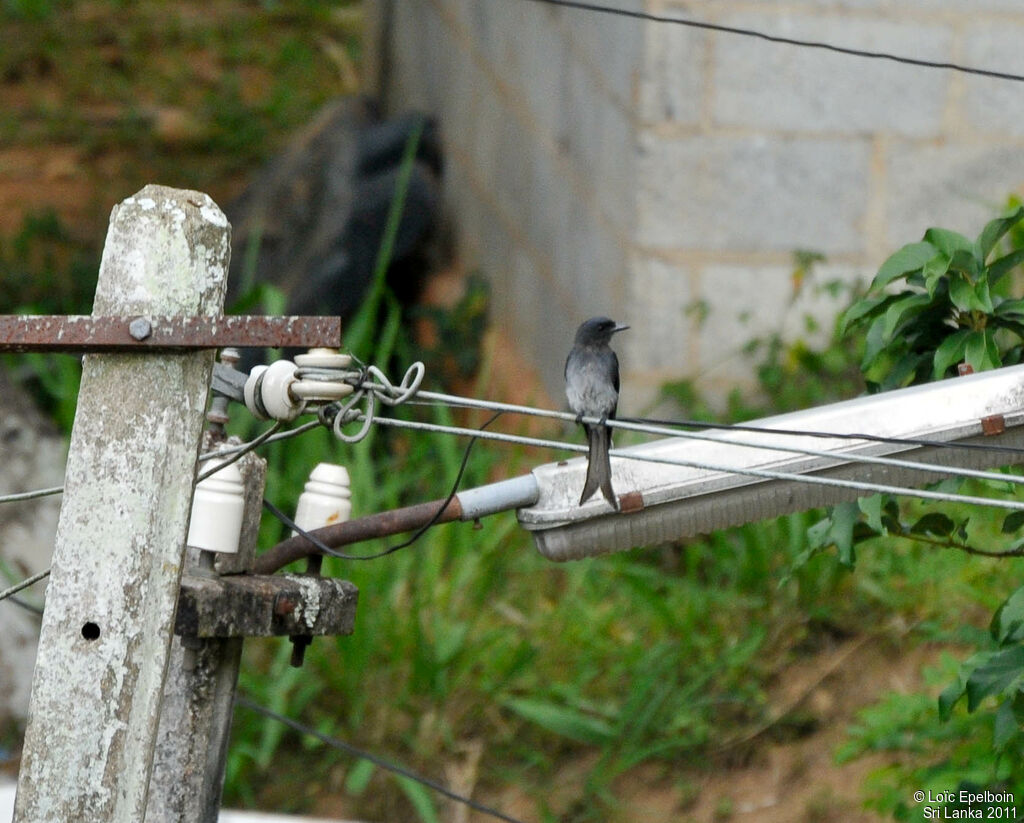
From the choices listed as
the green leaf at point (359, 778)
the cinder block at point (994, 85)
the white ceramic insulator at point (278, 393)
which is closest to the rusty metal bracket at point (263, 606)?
the white ceramic insulator at point (278, 393)

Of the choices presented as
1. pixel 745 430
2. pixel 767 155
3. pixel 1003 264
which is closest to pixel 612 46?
pixel 767 155

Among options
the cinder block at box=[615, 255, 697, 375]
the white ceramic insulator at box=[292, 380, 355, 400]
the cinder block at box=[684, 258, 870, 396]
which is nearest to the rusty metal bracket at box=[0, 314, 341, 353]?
the white ceramic insulator at box=[292, 380, 355, 400]

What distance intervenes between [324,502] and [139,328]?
2.49ft

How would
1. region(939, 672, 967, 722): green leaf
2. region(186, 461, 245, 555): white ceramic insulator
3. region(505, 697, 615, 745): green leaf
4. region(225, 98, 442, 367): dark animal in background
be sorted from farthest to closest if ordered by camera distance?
region(225, 98, 442, 367): dark animal in background
region(505, 697, 615, 745): green leaf
region(939, 672, 967, 722): green leaf
region(186, 461, 245, 555): white ceramic insulator

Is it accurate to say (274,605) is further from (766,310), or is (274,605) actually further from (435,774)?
(766,310)

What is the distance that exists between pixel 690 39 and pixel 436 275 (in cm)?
319

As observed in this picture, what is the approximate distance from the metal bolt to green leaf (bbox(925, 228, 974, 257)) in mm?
1479

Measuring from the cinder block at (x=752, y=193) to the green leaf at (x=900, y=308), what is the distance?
2.65m

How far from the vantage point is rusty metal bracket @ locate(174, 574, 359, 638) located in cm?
265

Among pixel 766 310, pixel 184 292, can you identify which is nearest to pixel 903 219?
pixel 766 310

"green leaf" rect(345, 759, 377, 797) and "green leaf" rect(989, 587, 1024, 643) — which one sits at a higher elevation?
"green leaf" rect(989, 587, 1024, 643)

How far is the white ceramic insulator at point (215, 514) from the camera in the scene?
8.99ft

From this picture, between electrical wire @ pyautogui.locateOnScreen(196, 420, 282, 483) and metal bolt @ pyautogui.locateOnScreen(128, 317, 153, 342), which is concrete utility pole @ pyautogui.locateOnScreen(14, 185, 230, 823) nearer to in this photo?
metal bolt @ pyautogui.locateOnScreen(128, 317, 153, 342)

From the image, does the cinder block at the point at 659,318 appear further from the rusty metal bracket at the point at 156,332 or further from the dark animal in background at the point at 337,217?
the rusty metal bracket at the point at 156,332
